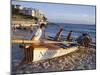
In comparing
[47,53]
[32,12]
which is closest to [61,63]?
[47,53]

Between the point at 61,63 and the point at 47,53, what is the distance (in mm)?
210

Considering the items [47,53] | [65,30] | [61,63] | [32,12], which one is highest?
[32,12]

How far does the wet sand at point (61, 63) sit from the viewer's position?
2516 mm

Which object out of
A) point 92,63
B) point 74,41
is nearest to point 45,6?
point 74,41

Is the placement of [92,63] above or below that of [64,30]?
below

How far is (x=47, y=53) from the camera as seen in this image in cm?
265

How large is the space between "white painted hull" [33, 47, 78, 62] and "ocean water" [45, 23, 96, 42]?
0.57 ft

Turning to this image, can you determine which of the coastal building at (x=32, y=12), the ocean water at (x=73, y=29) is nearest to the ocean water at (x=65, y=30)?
the ocean water at (x=73, y=29)

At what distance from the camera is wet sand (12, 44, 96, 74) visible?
2.52 meters

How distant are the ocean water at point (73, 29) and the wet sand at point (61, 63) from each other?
0.19m

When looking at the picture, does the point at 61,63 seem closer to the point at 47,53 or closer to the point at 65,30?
the point at 47,53

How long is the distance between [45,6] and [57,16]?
0.61ft

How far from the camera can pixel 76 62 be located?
2.77 meters

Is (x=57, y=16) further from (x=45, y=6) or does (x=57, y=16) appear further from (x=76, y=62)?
(x=76, y=62)
